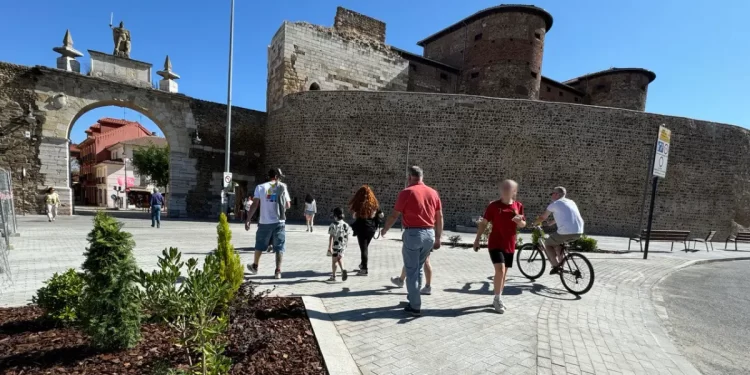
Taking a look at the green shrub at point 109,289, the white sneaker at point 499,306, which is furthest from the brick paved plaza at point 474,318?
the green shrub at point 109,289

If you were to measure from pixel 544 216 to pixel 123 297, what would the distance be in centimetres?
537

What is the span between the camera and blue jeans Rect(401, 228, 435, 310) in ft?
13.0

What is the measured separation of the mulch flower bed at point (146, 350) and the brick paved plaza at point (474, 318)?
0.37 m

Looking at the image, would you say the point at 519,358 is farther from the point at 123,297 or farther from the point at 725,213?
the point at 725,213

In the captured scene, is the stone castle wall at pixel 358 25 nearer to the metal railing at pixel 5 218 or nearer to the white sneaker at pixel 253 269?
the metal railing at pixel 5 218

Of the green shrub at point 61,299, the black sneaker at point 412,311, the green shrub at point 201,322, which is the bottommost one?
the black sneaker at point 412,311

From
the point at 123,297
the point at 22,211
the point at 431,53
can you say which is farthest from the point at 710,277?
the point at 431,53

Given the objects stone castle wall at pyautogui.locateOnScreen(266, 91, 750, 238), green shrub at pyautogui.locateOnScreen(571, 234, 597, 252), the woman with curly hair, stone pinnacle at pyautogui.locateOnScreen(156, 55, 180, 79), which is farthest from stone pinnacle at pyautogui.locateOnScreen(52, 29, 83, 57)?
green shrub at pyautogui.locateOnScreen(571, 234, 597, 252)

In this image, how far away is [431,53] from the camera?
3238cm

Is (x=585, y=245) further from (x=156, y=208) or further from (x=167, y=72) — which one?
(x=167, y=72)

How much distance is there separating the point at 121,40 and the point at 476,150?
19852 millimetres

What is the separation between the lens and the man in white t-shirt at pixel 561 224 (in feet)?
17.4

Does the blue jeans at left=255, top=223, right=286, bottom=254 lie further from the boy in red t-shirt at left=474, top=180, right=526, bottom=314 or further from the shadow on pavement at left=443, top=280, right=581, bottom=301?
the boy in red t-shirt at left=474, top=180, right=526, bottom=314

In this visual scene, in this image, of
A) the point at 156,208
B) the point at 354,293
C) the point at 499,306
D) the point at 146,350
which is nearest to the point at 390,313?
the point at 354,293
